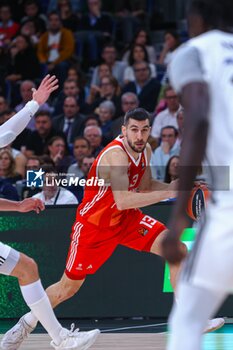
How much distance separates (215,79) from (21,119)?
3.38 m

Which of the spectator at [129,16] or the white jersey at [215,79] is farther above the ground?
the white jersey at [215,79]

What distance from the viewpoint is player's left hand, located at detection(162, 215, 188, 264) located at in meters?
4.08

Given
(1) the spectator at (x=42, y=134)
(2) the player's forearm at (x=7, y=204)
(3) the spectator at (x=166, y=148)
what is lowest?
(1) the spectator at (x=42, y=134)

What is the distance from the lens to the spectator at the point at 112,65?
653 inches

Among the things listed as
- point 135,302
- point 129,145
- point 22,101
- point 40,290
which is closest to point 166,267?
point 135,302

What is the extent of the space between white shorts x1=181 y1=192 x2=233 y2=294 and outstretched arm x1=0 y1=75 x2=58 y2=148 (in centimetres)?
334

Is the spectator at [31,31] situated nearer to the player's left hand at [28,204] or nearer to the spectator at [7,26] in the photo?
the spectator at [7,26]

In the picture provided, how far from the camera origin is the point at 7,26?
742 inches

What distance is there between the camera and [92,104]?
613 inches

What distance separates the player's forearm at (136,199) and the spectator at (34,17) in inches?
421

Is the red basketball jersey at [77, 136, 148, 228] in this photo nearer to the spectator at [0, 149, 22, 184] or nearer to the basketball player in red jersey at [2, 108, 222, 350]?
the basketball player in red jersey at [2, 108, 222, 350]

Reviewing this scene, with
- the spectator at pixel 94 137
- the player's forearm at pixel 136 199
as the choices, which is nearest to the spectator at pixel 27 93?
the spectator at pixel 94 137

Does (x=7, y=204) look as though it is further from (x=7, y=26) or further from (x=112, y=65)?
(x=7, y=26)

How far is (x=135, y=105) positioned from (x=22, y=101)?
2.70 meters
